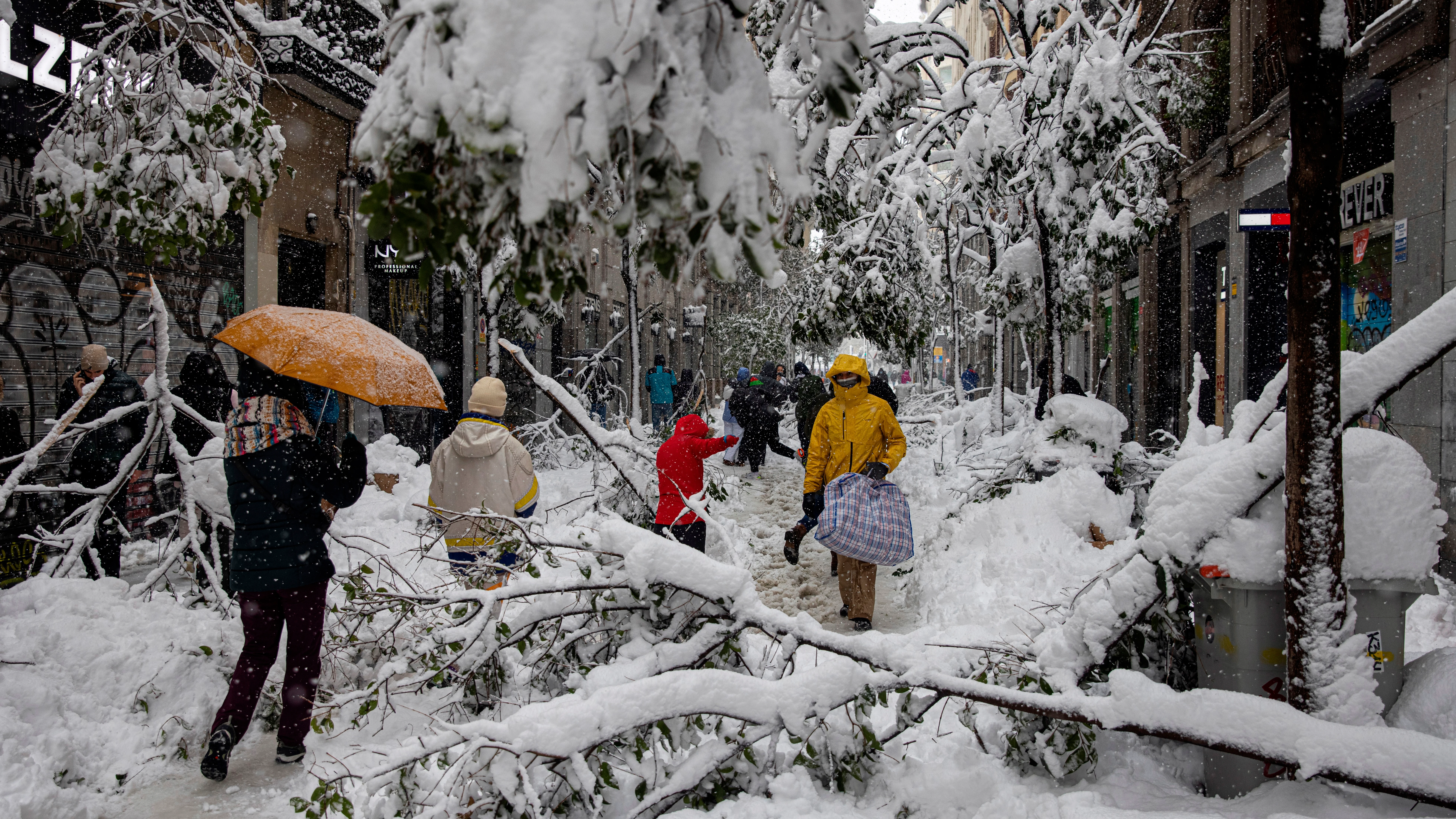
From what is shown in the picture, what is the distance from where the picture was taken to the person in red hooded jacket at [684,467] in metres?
5.79

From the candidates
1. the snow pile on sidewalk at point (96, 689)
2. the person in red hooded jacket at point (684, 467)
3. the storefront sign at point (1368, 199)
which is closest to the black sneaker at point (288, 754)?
the snow pile on sidewalk at point (96, 689)

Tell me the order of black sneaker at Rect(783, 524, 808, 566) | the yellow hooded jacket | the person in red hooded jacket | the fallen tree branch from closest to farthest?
1. the fallen tree branch
2. the person in red hooded jacket
3. the yellow hooded jacket
4. black sneaker at Rect(783, 524, 808, 566)

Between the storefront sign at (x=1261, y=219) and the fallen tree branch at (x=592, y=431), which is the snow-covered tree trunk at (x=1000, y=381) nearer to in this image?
the storefront sign at (x=1261, y=219)

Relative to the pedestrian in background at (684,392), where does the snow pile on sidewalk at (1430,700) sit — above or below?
below

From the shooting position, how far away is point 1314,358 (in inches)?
97.3

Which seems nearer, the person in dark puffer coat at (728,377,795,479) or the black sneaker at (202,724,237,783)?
the black sneaker at (202,724,237,783)

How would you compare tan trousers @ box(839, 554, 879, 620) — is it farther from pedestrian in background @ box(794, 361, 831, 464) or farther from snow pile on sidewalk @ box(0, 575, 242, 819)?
pedestrian in background @ box(794, 361, 831, 464)

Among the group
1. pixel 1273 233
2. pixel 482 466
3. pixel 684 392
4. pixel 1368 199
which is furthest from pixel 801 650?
pixel 684 392

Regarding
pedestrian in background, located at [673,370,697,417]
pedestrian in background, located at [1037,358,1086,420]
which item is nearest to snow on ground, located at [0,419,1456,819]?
pedestrian in background, located at [1037,358,1086,420]

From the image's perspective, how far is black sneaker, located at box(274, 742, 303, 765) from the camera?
375cm

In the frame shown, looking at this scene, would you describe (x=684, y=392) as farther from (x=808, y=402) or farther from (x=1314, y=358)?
(x=1314, y=358)

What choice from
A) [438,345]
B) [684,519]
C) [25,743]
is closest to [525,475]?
[684,519]

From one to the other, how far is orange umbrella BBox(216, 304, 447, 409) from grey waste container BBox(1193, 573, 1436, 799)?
3.13m

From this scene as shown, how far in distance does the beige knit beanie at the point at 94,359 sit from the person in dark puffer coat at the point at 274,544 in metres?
3.63
